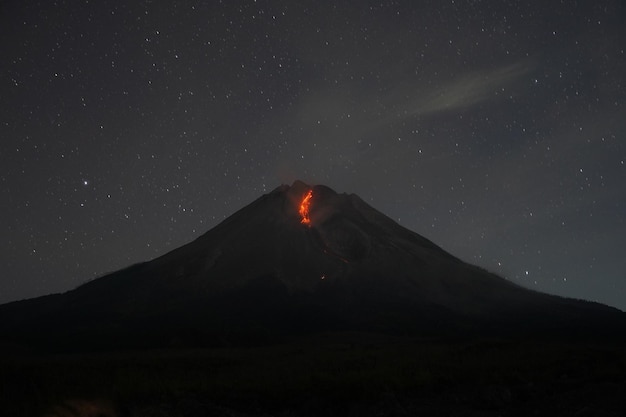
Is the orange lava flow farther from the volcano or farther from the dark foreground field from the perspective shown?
the dark foreground field

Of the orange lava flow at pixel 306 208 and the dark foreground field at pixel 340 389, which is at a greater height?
the orange lava flow at pixel 306 208

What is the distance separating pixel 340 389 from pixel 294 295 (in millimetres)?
60650

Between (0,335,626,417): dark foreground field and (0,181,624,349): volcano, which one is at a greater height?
(0,181,624,349): volcano

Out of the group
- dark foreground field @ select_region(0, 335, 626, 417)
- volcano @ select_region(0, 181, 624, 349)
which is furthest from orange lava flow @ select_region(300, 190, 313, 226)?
dark foreground field @ select_region(0, 335, 626, 417)

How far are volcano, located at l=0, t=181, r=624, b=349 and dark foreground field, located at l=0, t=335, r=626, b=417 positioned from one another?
2535cm

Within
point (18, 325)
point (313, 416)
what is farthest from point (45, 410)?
point (18, 325)

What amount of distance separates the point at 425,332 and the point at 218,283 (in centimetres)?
3741

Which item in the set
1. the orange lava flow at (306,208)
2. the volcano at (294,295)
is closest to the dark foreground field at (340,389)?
the volcano at (294,295)

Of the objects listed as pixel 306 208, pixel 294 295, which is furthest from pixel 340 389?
pixel 306 208

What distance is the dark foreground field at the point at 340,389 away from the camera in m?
15.2

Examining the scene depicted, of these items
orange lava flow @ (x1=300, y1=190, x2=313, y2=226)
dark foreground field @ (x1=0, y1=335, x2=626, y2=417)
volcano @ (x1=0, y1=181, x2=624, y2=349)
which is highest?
orange lava flow @ (x1=300, y1=190, x2=313, y2=226)

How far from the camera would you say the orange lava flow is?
356ft

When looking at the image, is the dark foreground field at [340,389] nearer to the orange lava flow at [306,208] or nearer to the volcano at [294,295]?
the volcano at [294,295]

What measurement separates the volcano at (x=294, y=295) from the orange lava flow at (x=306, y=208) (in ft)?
1.61
